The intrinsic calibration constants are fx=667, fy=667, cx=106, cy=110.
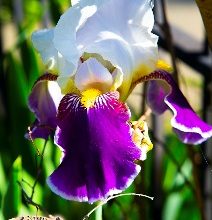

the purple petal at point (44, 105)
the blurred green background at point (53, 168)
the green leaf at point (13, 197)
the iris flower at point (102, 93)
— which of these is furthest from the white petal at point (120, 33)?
the blurred green background at point (53, 168)

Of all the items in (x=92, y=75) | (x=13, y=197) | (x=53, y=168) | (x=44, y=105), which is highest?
(x=92, y=75)

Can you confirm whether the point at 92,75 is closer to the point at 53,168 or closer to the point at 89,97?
the point at 89,97

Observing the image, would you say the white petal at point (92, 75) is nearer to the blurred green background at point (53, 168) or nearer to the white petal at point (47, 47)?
the white petal at point (47, 47)

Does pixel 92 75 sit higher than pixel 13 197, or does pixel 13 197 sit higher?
pixel 92 75

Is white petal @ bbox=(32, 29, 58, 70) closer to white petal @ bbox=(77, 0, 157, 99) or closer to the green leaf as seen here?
white petal @ bbox=(77, 0, 157, 99)

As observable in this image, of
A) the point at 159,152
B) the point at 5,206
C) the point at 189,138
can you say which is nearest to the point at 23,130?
the point at 159,152

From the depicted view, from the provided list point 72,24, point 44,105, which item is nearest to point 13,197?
point 44,105

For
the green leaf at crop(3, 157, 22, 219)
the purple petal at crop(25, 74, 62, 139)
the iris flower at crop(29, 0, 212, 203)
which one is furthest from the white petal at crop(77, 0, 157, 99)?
the green leaf at crop(3, 157, 22, 219)
